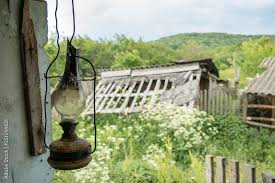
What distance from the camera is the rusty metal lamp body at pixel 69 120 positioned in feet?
3.24

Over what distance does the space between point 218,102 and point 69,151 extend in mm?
5588

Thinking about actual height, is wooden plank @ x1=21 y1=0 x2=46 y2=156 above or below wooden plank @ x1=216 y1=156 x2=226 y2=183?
above

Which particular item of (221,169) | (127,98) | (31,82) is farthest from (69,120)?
(127,98)

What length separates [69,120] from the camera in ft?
3.33

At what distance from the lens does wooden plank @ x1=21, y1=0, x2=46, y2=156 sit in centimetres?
126

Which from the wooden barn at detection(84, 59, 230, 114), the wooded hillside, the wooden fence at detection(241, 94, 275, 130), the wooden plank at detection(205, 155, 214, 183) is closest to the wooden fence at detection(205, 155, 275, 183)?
the wooden plank at detection(205, 155, 214, 183)

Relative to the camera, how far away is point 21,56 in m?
1.25

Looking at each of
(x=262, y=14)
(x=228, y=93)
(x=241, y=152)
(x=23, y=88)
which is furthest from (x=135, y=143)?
(x=262, y=14)

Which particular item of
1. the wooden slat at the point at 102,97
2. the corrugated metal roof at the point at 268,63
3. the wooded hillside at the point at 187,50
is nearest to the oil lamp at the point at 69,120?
the wooden slat at the point at 102,97

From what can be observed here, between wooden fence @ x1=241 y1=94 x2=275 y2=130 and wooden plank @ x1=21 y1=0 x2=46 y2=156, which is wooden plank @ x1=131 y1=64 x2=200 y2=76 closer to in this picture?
wooden fence @ x1=241 y1=94 x2=275 y2=130

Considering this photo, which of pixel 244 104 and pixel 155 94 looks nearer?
pixel 244 104

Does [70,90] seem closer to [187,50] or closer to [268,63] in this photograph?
[268,63]

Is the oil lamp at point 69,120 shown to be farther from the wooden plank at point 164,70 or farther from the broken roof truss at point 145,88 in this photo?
the wooden plank at point 164,70

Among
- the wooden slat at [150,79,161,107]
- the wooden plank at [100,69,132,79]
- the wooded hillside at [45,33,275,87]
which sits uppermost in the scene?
the wooded hillside at [45,33,275,87]
